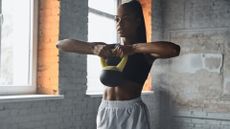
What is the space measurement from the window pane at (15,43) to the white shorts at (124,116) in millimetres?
1627

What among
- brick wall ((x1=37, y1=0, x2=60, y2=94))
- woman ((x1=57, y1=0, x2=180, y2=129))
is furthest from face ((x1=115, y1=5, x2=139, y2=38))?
brick wall ((x1=37, y1=0, x2=60, y2=94))

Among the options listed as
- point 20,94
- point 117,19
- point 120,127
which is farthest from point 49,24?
point 120,127

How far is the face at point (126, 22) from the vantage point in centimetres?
225

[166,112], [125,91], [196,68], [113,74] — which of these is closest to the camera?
[113,74]

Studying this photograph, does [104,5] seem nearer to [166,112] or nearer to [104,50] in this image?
[166,112]

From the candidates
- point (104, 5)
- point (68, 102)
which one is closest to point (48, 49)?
point (68, 102)

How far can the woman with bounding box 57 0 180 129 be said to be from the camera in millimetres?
2184

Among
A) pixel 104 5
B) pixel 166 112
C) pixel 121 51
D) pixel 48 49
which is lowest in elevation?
pixel 166 112

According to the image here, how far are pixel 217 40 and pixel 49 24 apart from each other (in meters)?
2.86

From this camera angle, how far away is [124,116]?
2195 mm

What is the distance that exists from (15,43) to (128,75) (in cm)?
185

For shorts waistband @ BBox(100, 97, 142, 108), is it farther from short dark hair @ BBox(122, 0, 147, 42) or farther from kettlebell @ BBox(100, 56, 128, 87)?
short dark hair @ BBox(122, 0, 147, 42)

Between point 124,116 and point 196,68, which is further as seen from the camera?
point 196,68

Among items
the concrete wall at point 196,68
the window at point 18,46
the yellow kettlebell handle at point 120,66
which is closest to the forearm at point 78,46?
the yellow kettlebell handle at point 120,66
